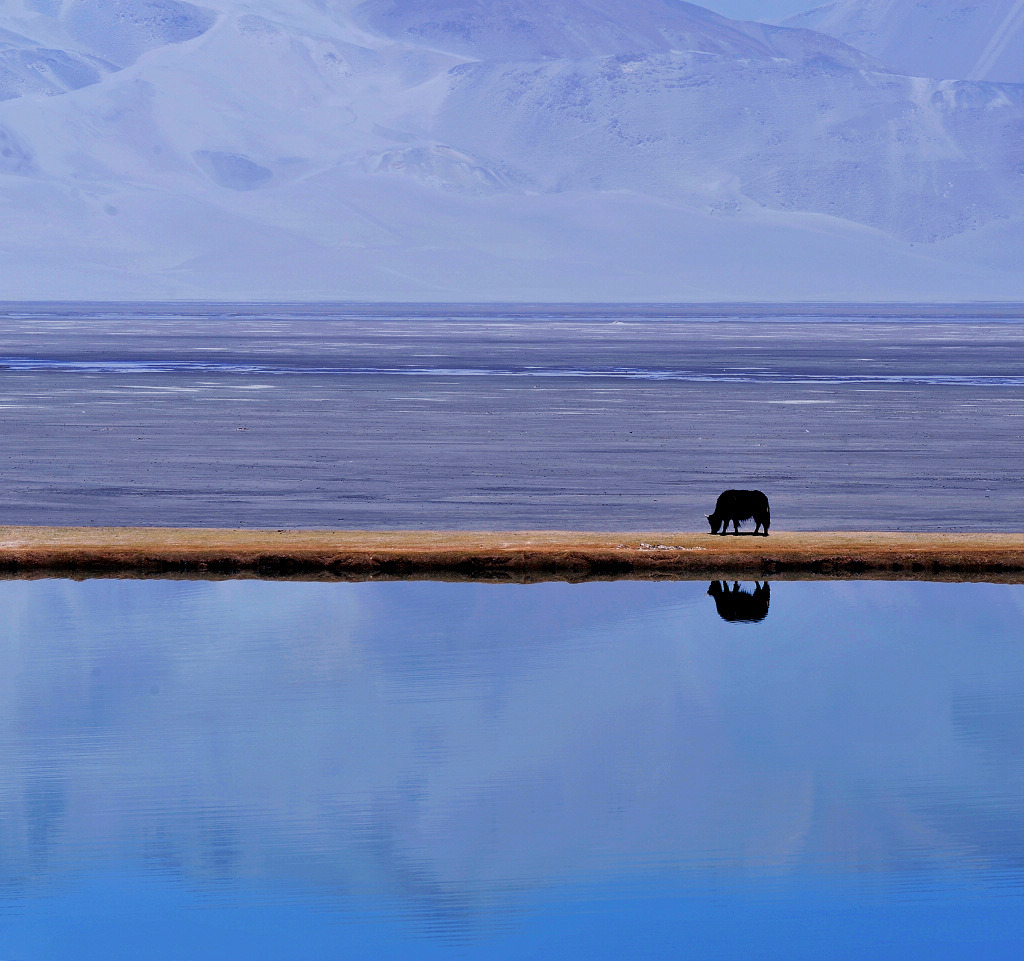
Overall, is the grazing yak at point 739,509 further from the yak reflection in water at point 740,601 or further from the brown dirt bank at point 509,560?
the yak reflection in water at point 740,601

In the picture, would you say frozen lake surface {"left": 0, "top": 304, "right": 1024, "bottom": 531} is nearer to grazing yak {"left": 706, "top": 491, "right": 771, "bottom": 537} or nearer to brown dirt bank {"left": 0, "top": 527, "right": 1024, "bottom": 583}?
grazing yak {"left": 706, "top": 491, "right": 771, "bottom": 537}

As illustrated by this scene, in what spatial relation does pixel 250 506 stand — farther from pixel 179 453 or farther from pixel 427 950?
pixel 427 950

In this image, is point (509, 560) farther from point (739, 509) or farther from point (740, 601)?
point (739, 509)

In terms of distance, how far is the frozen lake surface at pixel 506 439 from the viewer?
56.3ft

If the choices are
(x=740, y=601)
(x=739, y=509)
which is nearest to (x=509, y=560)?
(x=740, y=601)

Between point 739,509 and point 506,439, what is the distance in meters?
11.2

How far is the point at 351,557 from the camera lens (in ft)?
42.8

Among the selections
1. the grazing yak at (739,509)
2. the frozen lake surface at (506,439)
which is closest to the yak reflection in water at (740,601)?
the grazing yak at (739,509)

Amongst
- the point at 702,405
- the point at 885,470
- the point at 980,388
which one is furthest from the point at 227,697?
the point at 980,388

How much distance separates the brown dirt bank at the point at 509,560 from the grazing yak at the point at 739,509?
22.6 inches

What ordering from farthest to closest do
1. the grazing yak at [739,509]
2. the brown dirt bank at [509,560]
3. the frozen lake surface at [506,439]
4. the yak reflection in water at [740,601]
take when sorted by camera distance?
the frozen lake surface at [506,439]
the grazing yak at [739,509]
the brown dirt bank at [509,560]
the yak reflection in water at [740,601]

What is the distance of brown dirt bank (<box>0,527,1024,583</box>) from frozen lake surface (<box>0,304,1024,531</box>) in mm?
2533

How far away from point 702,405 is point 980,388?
8108mm

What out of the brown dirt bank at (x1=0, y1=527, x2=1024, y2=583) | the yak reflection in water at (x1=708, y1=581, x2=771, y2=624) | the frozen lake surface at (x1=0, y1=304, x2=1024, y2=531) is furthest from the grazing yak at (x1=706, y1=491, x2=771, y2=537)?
the frozen lake surface at (x1=0, y1=304, x2=1024, y2=531)
